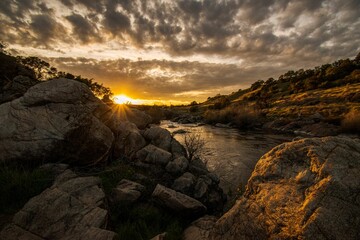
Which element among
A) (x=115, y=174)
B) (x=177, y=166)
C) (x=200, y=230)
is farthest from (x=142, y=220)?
(x=177, y=166)

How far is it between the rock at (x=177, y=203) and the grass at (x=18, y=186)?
11.6 feet

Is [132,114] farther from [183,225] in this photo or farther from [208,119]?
[208,119]

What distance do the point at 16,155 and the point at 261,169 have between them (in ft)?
27.0

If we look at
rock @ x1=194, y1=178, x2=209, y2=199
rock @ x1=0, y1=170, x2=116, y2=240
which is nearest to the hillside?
rock @ x1=194, y1=178, x2=209, y2=199

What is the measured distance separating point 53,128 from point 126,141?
3.89m

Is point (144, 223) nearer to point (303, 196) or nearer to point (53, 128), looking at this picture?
point (303, 196)

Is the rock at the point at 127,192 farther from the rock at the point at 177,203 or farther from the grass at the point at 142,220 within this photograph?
the rock at the point at 177,203

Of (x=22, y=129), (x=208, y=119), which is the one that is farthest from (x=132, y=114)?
(x=208, y=119)

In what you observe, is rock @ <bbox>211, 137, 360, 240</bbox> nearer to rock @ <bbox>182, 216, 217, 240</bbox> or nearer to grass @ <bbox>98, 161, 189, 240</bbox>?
rock @ <bbox>182, 216, 217, 240</bbox>

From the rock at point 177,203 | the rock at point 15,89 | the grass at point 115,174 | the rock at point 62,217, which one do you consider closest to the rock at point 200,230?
the rock at point 177,203

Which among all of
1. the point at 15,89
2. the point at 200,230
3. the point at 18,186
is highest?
the point at 15,89

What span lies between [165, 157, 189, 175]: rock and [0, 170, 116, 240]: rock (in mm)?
3944

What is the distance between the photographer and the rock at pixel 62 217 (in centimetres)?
454

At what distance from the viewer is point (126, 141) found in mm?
11203
